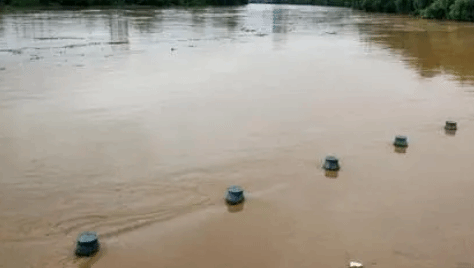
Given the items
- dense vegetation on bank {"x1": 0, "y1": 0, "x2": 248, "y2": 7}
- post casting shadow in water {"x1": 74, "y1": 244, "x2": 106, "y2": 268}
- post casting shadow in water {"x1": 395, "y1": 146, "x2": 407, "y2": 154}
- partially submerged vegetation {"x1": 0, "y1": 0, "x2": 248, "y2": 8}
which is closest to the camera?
post casting shadow in water {"x1": 74, "y1": 244, "x2": 106, "y2": 268}

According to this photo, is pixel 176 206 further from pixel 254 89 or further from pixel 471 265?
pixel 254 89

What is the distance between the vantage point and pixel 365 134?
977cm

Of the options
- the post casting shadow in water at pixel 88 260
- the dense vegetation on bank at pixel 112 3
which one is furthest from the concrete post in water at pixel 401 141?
the dense vegetation on bank at pixel 112 3

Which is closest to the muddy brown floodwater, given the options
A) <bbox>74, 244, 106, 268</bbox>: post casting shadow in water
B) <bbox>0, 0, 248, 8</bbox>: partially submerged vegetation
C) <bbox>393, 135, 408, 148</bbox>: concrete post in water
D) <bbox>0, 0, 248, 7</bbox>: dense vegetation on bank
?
<bbox>74, 244, 106, 268</bbox>: post casting shadow in water

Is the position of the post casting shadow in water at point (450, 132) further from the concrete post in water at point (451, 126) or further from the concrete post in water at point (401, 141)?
the concrete post in water at point (401, 141)

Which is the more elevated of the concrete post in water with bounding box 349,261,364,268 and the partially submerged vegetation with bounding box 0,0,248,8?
the partially submerged vegetation with bounding box 0,0,248,8

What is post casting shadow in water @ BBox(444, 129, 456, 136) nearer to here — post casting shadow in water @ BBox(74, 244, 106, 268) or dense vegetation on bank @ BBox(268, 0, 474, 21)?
post casting shadow in water @ BBox(74, 244, 106, 268)

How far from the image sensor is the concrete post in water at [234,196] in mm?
6488

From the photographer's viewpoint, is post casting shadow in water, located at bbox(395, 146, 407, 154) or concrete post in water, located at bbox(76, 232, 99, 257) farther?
post casting shadow in water, located at bbox(395, 146, 407, 154)

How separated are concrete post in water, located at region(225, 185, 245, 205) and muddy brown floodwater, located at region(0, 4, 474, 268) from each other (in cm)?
14

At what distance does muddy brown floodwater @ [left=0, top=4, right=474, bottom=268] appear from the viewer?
5.46 metres

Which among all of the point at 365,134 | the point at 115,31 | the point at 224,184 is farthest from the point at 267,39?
the point at 224,184

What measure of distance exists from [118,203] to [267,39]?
25.0 metres

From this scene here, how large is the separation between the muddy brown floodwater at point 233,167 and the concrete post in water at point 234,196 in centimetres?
14
